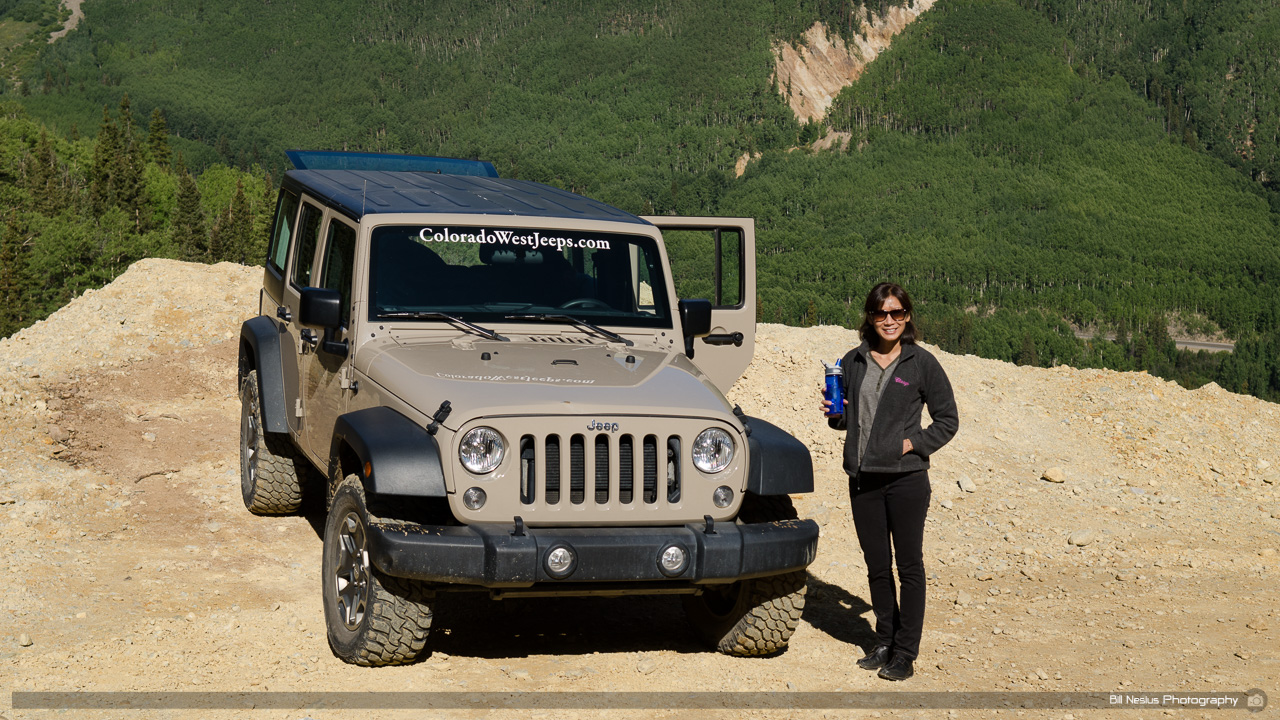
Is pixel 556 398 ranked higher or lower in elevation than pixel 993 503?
higher

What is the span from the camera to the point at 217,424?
454 inches

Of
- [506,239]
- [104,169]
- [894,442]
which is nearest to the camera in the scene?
[894,442]

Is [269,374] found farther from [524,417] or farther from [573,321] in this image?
[524,417]

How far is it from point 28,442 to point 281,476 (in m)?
3.04

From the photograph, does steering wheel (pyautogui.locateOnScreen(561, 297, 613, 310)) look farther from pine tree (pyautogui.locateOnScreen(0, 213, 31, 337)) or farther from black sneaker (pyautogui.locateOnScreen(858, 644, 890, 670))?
pine tree (pyautogui.locateOnScreen(0, 213, 31, 337))

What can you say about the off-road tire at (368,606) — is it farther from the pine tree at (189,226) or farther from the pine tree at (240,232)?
the pine tree at (240,232)

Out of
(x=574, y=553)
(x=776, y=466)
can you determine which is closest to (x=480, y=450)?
(x=574, y=553)

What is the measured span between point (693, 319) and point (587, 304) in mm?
608

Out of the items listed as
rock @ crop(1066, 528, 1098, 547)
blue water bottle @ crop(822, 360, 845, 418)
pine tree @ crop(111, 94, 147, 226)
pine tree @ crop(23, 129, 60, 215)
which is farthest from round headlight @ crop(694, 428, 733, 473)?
pine tree @ crop(111, 94, 147, 226)

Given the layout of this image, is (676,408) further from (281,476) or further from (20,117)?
(20,117)

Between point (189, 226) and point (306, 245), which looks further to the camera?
point (189, 226)

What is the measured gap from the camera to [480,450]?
5184 mm

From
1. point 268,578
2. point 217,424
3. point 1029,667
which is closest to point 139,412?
point 217,424

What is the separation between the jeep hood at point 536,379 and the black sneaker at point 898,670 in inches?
60.9
